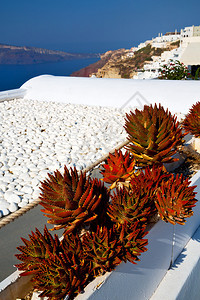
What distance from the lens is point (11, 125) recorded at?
448cm

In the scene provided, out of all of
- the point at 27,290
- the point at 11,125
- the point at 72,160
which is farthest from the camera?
the point at 11,125

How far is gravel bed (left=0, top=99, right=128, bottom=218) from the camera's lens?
2589 millimetres

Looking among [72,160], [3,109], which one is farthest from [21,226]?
[3,109]

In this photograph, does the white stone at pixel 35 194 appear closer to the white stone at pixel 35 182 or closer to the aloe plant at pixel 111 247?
the white stone at pixel 35 182

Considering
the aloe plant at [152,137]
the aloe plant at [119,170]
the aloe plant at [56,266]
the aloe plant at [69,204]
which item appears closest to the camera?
the aloe plant at [56,266]

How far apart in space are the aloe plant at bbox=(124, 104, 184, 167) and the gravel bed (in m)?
0.92

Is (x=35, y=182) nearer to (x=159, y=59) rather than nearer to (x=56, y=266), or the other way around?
(x=56, y=266)

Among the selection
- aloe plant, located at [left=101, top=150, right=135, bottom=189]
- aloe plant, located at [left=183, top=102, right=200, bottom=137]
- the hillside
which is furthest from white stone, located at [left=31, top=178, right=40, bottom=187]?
the hillside

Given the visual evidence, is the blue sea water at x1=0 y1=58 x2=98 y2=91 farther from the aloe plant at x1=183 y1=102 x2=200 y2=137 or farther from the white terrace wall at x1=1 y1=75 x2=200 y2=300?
the aloe plant at x1=183 y1=102 x2=200 y2=137

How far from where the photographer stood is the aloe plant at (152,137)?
6.56ft

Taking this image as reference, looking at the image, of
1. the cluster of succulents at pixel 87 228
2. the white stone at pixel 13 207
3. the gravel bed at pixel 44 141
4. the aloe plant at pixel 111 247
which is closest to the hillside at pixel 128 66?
the gravel bed at pixel 44 141

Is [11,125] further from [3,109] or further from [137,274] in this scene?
[137,274]

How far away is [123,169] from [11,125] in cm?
305

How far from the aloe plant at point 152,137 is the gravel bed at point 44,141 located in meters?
0.92
